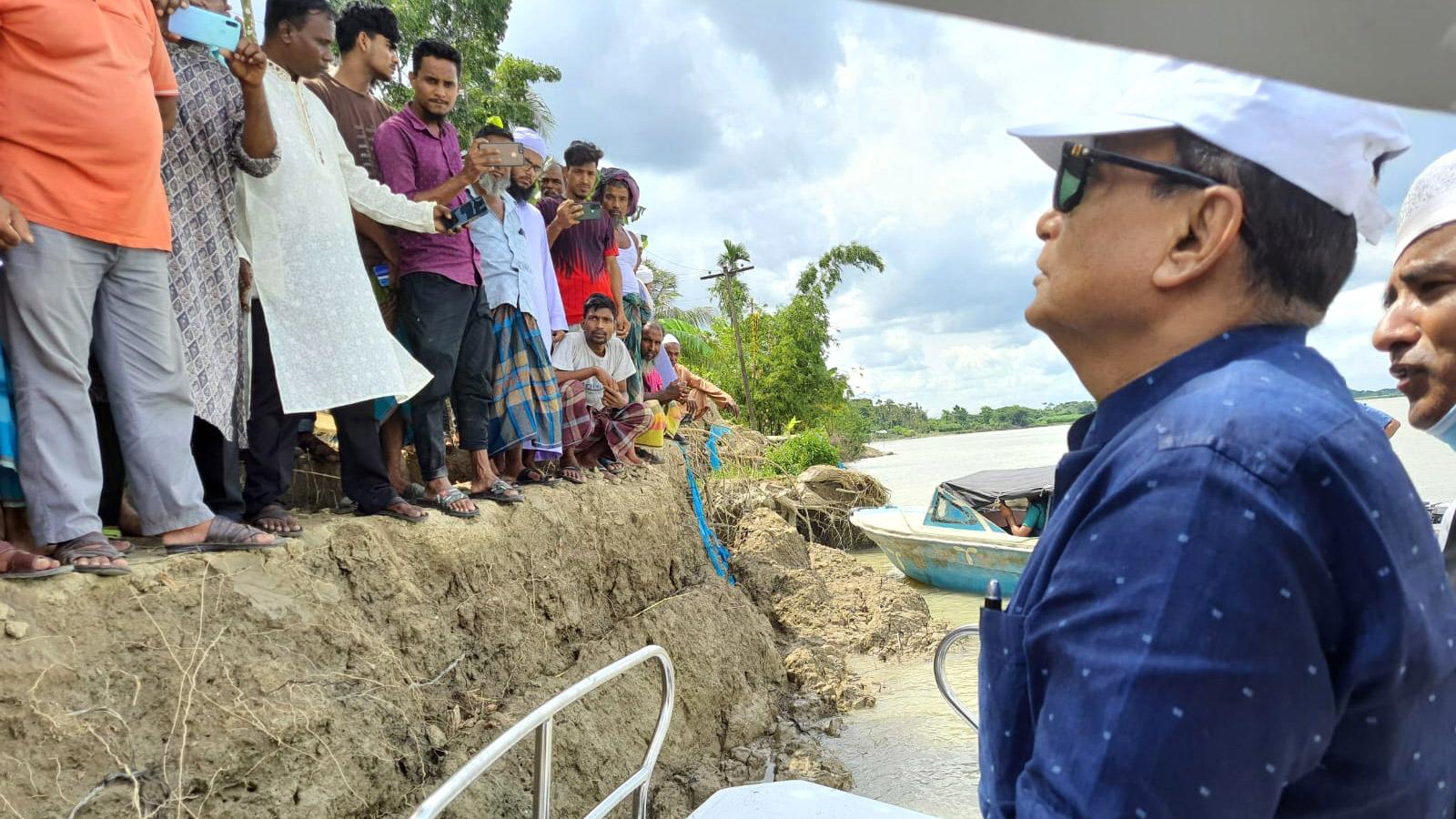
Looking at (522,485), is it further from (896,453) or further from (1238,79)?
(896,453)

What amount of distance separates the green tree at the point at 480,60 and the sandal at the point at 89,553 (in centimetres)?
943

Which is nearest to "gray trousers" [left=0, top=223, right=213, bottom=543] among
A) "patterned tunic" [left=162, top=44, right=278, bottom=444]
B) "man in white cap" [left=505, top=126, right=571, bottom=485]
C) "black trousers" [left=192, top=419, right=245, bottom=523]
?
"patterned tunic" [left=162, top=44, right=278, bottom=444]

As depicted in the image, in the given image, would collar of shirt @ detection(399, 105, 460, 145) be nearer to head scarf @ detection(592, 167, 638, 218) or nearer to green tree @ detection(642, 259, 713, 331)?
head scarf @ detection(592, 167, 638, 218)

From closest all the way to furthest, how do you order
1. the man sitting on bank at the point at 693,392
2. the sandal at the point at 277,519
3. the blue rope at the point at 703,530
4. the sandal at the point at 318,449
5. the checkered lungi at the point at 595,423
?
the sandal at the point at 277,519 → the sandal at the point at 318,449 → the checkered lungi at the point at 595,423 → the blue rope at the point at 703,530 → the man sitting on bank at the point at 693,392

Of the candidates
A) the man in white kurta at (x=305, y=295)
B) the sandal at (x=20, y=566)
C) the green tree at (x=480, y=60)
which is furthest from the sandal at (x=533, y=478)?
the green tree at (x=480, y=60)

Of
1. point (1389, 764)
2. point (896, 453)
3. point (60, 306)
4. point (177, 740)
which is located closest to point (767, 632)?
point (177, 740)

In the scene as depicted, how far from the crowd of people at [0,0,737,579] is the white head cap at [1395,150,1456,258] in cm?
292

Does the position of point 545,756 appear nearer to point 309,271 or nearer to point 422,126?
point 309,271

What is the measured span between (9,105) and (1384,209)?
9.26 ft

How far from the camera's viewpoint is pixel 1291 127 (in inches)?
31.1

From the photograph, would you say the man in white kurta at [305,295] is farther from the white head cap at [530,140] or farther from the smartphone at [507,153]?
the white head cap at [530,140]

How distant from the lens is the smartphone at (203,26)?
2338mm

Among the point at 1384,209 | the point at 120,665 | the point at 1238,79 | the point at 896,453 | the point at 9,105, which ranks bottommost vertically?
the point at 896,453

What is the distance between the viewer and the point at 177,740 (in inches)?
84.3
